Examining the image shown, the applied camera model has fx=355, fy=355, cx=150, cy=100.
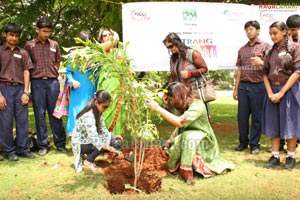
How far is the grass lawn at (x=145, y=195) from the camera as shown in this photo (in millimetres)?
3580

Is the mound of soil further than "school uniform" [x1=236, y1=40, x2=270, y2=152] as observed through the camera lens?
No

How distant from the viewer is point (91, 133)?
4.23m

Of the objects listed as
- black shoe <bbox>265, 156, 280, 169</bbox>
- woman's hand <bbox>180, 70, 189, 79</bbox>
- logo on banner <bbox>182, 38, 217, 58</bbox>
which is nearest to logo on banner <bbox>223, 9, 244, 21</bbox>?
logo on banner <bbox>182, 38, 217, 58</bbox>

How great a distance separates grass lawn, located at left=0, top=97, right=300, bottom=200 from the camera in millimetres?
3580

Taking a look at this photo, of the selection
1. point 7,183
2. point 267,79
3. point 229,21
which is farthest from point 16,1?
point 267,79

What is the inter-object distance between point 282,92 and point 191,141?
52.3 inches

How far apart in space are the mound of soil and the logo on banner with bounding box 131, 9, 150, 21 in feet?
6.56

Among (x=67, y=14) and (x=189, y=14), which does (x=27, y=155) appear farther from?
(x=67, y=14)

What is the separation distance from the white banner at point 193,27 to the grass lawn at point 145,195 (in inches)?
73.4

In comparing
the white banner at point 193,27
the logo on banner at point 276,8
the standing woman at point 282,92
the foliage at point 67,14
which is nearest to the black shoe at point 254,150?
the standing woman at point 282,92

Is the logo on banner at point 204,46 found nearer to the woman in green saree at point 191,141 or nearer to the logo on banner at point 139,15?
the logo on banner at point 139,15

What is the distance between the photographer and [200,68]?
15.7ft

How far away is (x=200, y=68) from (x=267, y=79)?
2.90 feet

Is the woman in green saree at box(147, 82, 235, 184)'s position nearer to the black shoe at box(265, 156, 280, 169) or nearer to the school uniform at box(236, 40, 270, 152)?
the black shoe at box(265, 156, 280, 169)
